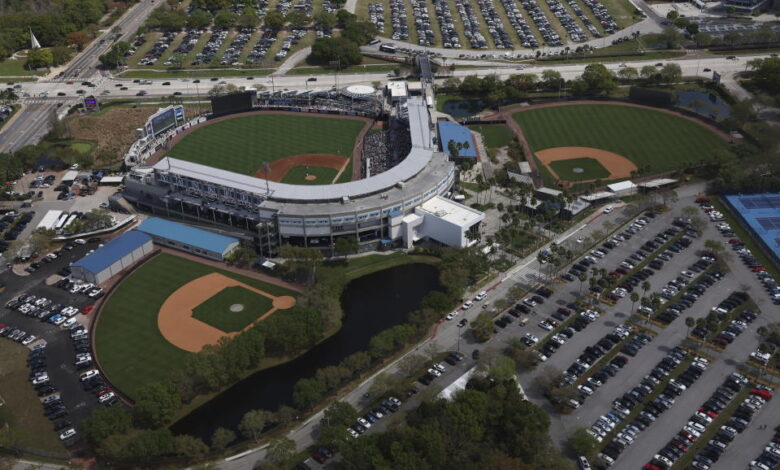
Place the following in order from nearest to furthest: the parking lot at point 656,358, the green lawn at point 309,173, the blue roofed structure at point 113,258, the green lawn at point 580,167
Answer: the parking lot at point 656,358 → the blue roofed structure at point 113,258 → the green lawn at point 580,167 → the green lawn at point 309,173

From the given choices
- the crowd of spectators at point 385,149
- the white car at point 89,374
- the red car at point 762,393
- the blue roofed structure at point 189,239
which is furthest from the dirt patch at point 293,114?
the red car at point 762,393

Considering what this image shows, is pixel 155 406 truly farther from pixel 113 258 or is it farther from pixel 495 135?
pixel 495 135

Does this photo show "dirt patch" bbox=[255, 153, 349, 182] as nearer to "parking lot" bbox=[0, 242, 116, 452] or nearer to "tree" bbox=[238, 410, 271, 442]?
"parking lot" bbox=[0, 242, 116, 452]

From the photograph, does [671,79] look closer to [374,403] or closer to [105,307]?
[374,403]

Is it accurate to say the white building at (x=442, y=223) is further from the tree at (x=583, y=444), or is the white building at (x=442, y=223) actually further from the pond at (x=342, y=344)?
the tree at (x=583, y=444)

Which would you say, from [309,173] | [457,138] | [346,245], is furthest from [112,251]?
[457,138]
